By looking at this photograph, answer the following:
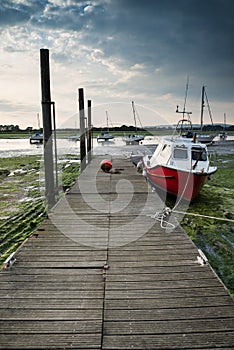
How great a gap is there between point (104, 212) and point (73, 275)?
313 centimetres

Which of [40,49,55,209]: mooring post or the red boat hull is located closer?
[40,49,55,209]: mooring post

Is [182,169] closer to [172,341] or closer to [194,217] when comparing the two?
[194,217]

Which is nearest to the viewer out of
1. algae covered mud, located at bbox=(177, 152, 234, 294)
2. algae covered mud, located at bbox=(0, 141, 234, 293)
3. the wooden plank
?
the wooden plank

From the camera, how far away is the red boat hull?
9625mm

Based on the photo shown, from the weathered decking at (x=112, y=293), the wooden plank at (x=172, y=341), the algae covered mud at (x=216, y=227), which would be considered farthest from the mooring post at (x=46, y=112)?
the wooden plank at (x=172, y=341)

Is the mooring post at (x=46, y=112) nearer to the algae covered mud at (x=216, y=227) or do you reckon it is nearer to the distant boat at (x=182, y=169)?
the algae covered mud at (x=216, y=227)

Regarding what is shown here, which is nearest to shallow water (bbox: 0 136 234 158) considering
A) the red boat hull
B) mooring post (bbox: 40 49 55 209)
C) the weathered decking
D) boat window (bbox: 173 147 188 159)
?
boat window (bbox: 173 147 188 159)

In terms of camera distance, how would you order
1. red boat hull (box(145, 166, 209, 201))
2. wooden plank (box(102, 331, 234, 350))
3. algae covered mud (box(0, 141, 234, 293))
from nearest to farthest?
1. wooden plank (box(102, 331, 234, 350))
2. algae covered mud (box(0, 141, 234, 293))
3. red boat hull (box(145, 166, 209, 201))

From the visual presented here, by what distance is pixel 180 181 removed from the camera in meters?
9.90

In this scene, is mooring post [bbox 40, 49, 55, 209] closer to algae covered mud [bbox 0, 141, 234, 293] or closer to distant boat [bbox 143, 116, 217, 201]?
algae covered mud [bbox 0, 141, 234, 293]

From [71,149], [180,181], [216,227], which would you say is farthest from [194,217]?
[71,149]

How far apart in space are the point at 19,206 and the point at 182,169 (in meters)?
5.91

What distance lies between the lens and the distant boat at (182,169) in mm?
9703

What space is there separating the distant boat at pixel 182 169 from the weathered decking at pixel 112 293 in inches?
169
